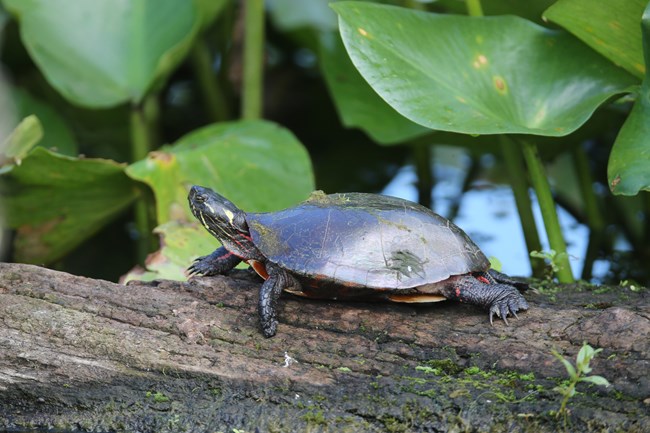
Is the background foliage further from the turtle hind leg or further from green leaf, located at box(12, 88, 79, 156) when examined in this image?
the turtle hind leg

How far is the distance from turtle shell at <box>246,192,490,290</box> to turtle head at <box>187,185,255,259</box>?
0.11 m

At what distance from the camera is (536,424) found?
2.44 meters

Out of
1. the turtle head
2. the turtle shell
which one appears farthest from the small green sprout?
the turtle head

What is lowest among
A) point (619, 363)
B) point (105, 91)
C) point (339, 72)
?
point (105, 91)

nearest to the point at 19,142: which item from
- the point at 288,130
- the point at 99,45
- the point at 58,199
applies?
the point at 58,199

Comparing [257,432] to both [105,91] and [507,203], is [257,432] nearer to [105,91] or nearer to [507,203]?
[105,91]

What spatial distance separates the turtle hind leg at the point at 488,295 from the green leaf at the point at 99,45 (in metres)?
2.24

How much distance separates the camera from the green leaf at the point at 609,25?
3.37 metres

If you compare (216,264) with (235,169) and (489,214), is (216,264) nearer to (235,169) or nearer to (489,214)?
(235,169)

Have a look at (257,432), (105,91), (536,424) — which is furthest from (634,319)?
(105,91)

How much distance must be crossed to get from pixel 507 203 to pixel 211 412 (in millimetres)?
3612

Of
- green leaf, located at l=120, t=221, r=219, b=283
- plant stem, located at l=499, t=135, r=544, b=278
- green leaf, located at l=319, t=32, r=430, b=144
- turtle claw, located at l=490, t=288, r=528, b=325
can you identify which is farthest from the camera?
green leaf, located at l=319, t=32, r=430, b=144

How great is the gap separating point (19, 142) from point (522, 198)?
7.74 feet

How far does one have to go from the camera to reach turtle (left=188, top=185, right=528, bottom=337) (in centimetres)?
283
